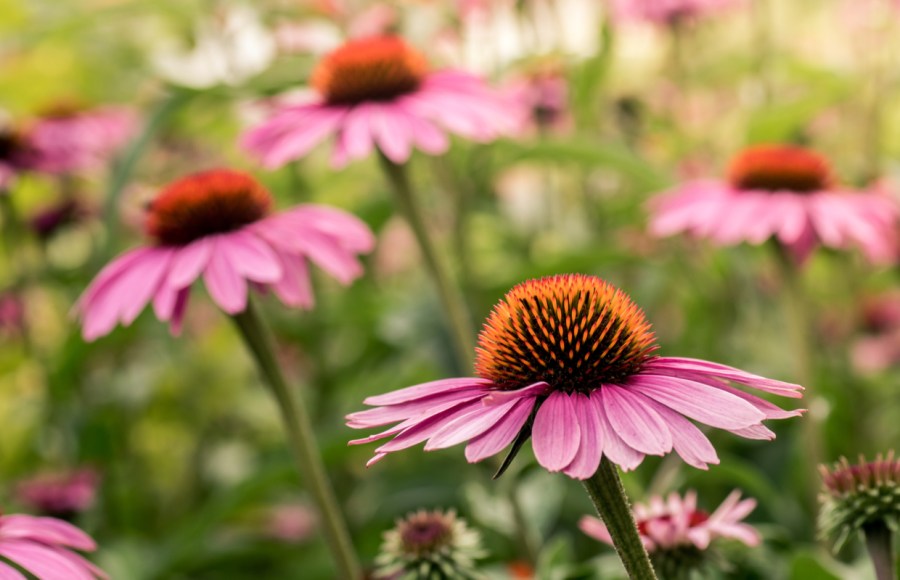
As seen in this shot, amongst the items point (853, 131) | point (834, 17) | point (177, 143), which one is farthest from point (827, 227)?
point (177, 143)

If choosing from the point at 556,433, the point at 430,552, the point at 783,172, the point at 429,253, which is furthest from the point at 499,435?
the point at 783,172

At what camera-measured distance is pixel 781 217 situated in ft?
4.23

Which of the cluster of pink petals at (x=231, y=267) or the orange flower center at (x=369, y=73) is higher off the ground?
the orange flower center at (x=369, y=73)

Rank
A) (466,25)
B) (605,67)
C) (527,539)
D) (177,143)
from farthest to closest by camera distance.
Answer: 1. (177,143)
2. (466,25)
3. (605,67)
4. (527,539)

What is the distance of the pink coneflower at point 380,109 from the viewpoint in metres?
1.17

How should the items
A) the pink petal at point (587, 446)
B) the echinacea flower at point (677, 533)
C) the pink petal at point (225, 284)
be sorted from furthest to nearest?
the pink petal at point (225, 284), the echinacea flower at point (677, 533), the pink petal at point (587, 446)

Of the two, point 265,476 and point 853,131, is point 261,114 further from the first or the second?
point 853,131

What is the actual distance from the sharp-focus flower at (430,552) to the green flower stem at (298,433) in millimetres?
111

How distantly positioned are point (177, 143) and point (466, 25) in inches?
42.1

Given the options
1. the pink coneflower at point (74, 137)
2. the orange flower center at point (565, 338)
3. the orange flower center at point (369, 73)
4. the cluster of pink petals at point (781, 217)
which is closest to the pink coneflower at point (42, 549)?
the orange flower center at point (565, 338)

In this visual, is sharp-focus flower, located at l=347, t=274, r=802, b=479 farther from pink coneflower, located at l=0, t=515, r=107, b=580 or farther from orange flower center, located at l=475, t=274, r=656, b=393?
pink coneflower, located at l=0, t=515, r=107, b=580

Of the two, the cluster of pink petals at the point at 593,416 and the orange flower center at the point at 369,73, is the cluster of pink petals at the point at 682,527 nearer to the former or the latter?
the cluster of pink petals at the point at 593,416

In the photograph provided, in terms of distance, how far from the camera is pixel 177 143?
257 cm

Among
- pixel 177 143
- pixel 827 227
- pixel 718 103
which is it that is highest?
pixel 177 143
